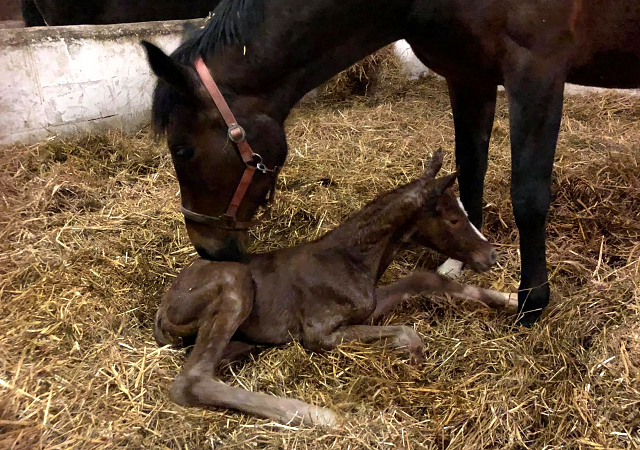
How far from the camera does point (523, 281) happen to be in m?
2.12

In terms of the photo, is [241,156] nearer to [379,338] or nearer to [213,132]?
[213,132]

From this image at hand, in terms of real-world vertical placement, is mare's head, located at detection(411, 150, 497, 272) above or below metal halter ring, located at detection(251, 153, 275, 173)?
below

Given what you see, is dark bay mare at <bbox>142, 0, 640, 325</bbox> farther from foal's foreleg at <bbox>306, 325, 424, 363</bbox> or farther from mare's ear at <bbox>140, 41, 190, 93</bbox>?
foal's foreleg at <bbox>306, 325, 424, 363</bbox>

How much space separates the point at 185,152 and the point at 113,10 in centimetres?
388

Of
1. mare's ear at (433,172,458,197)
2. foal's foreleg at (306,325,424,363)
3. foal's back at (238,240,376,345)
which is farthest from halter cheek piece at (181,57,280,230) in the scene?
mare's ear at (433,172,458,197)

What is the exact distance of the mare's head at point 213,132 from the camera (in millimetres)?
1742

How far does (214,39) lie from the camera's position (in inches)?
71.0

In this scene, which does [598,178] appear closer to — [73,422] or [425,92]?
[425,92]

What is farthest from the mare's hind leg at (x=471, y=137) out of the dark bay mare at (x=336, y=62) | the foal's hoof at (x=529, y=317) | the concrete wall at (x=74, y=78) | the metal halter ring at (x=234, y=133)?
the concrete wall at (x=74, y=78)

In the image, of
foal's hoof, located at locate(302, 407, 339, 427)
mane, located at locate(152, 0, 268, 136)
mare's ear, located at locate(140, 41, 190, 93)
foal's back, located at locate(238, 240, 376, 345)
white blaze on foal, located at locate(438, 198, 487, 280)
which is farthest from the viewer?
white blaze on foal, located at locate(438, 198, 487, 280)

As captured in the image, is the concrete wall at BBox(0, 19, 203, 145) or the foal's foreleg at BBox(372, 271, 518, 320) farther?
the concrete wall at BBox(0, 19, 203, 145)

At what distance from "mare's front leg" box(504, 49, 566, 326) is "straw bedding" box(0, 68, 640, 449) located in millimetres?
167

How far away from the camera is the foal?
1.90 meters

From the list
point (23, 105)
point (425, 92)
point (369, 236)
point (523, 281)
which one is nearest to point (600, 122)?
point (425, 92)
